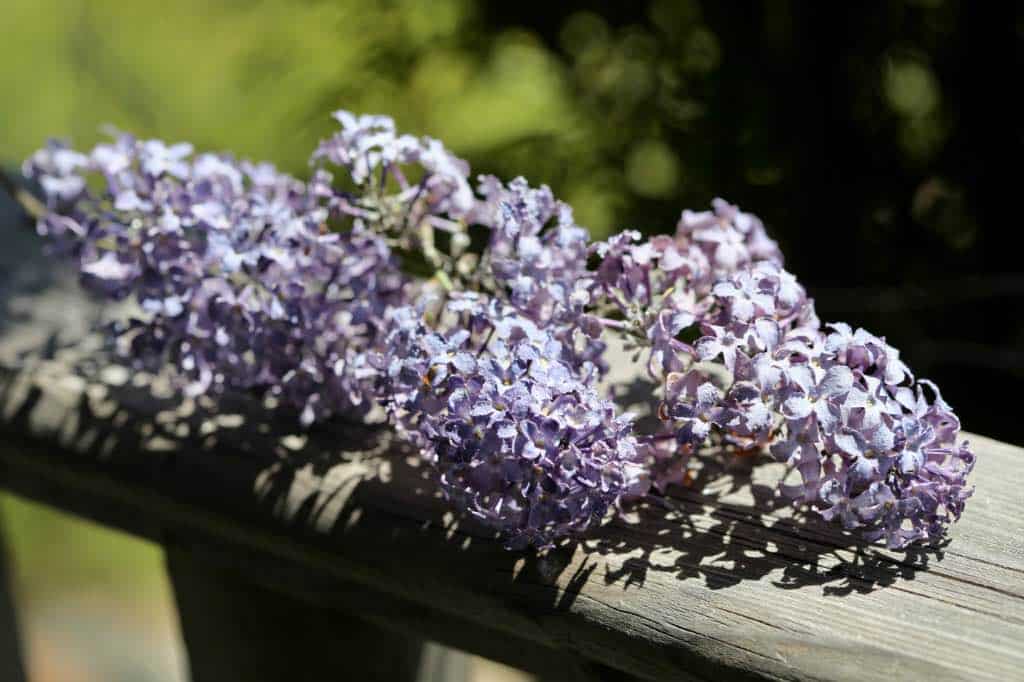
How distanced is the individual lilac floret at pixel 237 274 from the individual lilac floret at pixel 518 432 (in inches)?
5.4

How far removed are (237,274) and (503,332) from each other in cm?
29

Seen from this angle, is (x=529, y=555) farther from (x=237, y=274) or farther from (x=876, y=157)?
(x=876, y=157)

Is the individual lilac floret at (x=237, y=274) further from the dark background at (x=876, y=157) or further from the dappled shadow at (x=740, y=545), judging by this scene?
the dark background at (x=876, y=157)

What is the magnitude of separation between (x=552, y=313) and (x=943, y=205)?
1.35 metres

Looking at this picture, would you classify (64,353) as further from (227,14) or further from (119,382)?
(227,14)

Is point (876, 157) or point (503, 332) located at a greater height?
point (876, 157)

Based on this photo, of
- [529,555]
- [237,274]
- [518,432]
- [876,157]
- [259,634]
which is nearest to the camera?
[518,432]

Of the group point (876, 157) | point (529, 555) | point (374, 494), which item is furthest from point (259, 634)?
point (876, 157)

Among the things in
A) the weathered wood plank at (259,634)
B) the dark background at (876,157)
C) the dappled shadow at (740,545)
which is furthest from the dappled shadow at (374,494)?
the dark background at (876,157)

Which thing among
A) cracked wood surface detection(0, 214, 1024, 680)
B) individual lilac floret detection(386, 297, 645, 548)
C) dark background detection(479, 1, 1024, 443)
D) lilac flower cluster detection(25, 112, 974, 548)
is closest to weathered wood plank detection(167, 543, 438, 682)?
cracked wood surface detection(0, 214, 1024, 680)

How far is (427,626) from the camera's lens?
985mm

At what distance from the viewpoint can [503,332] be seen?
2.66 feet

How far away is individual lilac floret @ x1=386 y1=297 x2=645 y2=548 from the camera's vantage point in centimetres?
74

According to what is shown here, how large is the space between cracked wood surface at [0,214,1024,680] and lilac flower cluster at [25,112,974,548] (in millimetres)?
36
